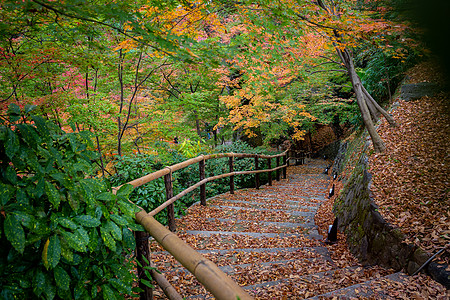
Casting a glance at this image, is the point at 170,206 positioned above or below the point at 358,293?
above

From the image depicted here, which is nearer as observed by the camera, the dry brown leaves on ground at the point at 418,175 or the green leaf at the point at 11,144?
the green leaf at the point at 11,144

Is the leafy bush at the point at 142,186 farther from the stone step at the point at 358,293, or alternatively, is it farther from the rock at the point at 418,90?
the rock at the point at 418,90

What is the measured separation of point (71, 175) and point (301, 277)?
2.58m

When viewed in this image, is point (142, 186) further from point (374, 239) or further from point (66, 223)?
point (374, 239)

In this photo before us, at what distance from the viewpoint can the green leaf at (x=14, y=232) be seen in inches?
43.9

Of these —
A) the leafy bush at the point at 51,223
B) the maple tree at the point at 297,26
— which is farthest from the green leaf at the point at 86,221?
the maple tree at the point at 297,26

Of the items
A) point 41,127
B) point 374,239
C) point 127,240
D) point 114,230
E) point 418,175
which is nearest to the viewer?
point 41,127

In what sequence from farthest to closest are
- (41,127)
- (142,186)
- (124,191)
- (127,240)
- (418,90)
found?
(418,90), (142,186), (124,191), (127,240), (41,127)

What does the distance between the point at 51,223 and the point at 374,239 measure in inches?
140

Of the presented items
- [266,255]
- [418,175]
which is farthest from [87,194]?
[418,175]

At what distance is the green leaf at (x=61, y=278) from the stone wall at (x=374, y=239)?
2.89m

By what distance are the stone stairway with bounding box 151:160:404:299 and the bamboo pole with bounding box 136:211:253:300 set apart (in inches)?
36.7

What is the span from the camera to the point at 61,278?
1256 mm

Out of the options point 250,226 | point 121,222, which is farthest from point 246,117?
point 121,222
